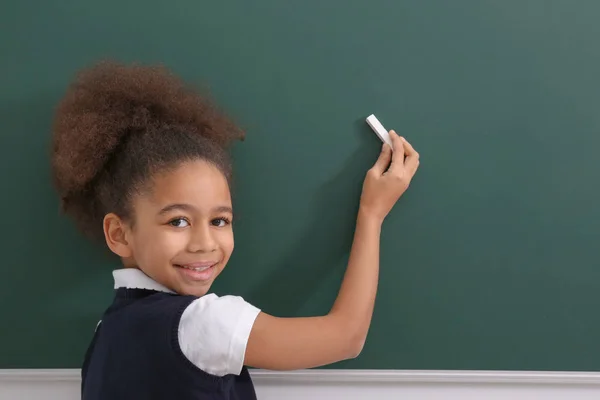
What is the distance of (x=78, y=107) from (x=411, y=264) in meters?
0.66

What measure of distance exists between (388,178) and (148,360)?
49 centimetres

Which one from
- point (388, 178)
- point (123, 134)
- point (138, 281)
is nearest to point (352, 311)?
point (388, 178)

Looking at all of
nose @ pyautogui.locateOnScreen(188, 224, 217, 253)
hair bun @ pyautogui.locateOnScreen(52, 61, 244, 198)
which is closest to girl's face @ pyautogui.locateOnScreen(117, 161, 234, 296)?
nose @ pyautogui.locateOnScreen(188, 224, 217, 253)

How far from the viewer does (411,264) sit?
3.21 ft

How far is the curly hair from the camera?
79 centimetres

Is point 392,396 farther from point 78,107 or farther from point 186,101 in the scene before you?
point 78,107

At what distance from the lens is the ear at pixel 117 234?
802 mm

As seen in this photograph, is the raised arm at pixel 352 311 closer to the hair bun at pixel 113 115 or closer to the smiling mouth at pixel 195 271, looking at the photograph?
the smiling mouth at pixel 195 271

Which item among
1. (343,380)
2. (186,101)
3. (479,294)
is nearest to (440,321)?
(479,294)

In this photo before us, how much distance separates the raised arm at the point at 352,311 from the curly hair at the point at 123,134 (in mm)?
264

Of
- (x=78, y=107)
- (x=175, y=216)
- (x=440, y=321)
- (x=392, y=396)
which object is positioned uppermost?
(x=78, y=107)

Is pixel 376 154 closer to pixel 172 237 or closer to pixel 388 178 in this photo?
pixel 388 178

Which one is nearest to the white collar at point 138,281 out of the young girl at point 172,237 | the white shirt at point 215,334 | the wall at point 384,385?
the young girl at point 172,237

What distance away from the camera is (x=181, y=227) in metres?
0.77
